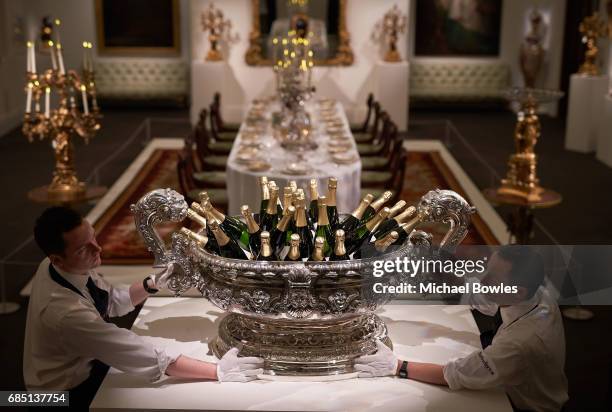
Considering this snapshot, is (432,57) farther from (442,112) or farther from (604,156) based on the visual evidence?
(604,156)

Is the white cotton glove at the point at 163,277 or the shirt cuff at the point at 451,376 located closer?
the shirt cuff at the point at 451,376

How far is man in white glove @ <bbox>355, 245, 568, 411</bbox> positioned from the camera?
2.92 metres

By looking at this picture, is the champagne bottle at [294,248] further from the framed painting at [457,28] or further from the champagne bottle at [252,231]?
the framed painting at [457,28]

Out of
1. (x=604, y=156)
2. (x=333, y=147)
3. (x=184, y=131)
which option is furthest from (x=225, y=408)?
(x=184, y=131)

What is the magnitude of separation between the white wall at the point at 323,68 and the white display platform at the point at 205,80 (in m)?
0.42

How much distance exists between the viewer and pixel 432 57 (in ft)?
51.3

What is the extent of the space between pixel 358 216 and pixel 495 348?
2.28ft

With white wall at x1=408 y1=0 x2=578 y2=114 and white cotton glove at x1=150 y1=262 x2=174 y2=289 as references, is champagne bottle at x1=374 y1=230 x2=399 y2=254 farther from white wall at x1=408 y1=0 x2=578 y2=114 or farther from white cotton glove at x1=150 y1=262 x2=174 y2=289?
white wall at x1=408 y1=0 x2=578 y2=114

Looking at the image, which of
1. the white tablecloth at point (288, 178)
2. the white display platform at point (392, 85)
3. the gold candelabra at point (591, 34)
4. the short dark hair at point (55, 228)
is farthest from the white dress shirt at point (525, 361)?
the white display platform at point (392, 85)

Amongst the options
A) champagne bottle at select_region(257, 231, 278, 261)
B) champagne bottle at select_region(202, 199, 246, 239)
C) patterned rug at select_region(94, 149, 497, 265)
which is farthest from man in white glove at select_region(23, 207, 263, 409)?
patterned rug at select_region(94, 149, 497, 265)

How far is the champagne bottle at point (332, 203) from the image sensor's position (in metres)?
3.18

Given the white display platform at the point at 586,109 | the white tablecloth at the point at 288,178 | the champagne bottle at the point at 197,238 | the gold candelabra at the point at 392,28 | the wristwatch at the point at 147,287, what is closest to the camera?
the champagne bottle at the point at 197,238

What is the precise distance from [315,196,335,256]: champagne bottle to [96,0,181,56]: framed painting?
42.6 ft

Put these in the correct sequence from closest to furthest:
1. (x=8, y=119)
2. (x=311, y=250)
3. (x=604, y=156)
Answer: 1. (x=311, y=250)
2. (x=604, y=156)
3. (x=8, y=119)
